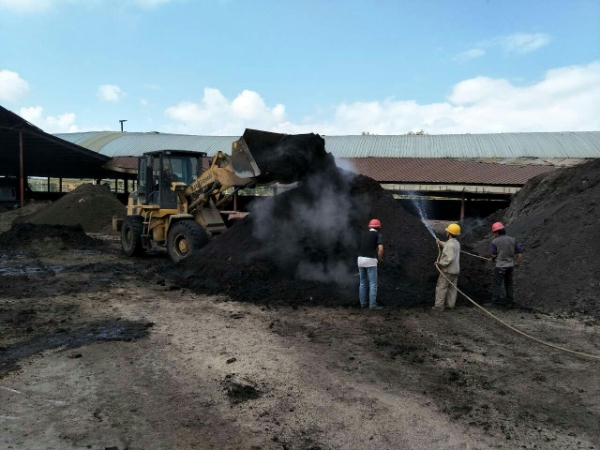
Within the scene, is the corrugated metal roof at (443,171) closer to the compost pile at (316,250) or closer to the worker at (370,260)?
the compost pile at (316,250)

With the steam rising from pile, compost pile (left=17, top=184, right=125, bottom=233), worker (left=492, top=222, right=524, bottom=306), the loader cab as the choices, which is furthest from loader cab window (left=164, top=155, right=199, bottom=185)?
compost pile (left=17, top=184, right=125, bottom=233)

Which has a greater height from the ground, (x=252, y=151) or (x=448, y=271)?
(x=252, y=151)

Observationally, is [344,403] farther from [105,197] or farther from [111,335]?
[105,197]

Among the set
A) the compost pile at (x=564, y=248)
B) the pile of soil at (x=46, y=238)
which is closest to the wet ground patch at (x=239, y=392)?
the compost pile at (x=564, y=248)

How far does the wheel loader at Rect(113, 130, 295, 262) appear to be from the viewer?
980 cm

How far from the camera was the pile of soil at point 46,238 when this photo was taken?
48.6 ft

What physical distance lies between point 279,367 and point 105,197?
2029 cm

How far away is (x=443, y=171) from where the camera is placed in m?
24.0

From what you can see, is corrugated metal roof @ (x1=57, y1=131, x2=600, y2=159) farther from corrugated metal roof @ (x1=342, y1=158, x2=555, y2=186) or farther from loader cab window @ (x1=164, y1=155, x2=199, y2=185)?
loader cab window @ (x1=164, y1=155, x2=199, y2=185)

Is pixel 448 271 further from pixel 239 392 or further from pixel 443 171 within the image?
pixel 443 171

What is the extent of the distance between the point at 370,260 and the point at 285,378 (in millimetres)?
3297

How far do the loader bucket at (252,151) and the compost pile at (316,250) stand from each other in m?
0.83

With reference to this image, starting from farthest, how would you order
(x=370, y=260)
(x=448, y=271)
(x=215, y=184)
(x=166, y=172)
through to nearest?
(x=166, y=172), (x=215, y=184), (x=448, y=271), (x=370, y=260)

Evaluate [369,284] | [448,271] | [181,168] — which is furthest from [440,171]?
[369,284]
